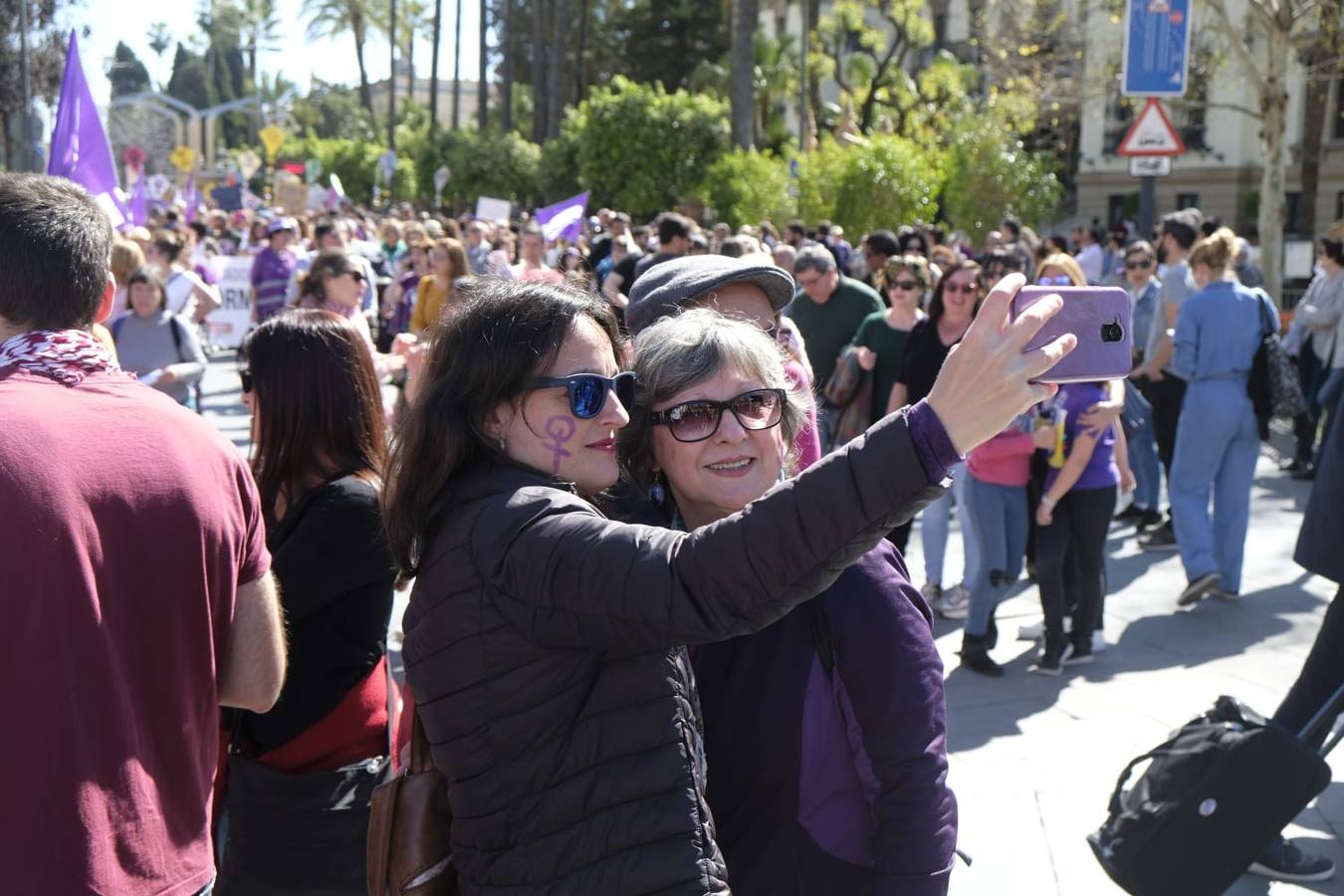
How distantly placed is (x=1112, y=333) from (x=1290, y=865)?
307cm

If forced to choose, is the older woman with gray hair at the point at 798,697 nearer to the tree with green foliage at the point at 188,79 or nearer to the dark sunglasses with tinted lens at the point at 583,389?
the dark sunglasses with tinted lens at the point at 583,389

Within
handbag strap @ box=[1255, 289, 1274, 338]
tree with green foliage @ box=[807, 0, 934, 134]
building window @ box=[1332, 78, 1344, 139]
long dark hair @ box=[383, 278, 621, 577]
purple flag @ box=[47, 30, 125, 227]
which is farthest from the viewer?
building window @ box=[1332, 78, 1344, 139]

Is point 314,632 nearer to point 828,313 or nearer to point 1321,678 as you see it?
point 1321,678

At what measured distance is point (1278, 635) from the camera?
6.49 metres

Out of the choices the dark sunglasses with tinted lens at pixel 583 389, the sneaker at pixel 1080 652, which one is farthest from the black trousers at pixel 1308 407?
the dark sunglasses with tinted lens at pixel 583 389

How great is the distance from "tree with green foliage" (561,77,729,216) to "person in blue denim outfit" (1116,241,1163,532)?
19.6 m

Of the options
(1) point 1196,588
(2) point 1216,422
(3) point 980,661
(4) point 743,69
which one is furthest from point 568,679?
(4) point 743,69

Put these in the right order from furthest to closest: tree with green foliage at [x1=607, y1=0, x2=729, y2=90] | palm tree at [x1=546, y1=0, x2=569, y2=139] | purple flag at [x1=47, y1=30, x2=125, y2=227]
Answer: tree with green foliage at [x1=607, y1=0, x2=729, y2=90]
palm tree at [x1=546, y1=0, x2=569, y2=139]
purple flag at [x1=47, y1=30, x2=125, y2=227]

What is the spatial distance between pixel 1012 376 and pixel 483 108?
163 feet

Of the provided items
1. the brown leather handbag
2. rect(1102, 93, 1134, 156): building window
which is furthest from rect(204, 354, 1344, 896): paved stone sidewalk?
rect(1102, 93, 1134, 156): building window

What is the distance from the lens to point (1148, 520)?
8797 millimetres

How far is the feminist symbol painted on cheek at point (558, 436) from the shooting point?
1.87 metres

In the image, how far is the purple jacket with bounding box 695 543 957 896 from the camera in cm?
201

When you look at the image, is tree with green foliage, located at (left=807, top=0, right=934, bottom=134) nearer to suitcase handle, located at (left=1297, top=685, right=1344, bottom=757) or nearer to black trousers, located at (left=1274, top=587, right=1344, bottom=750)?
black trousers, located at (left=1274, top=587, right=1344, bottom=750)
